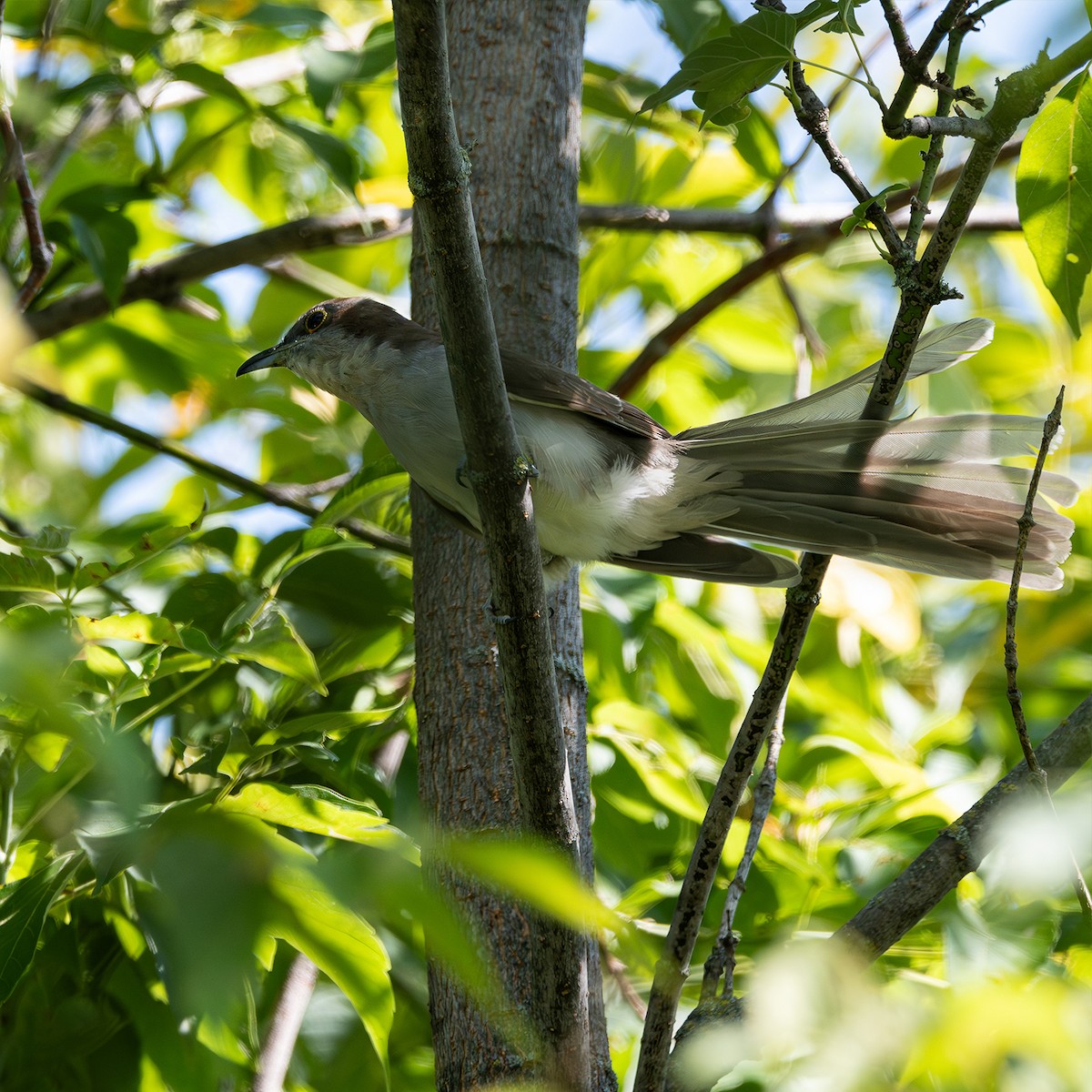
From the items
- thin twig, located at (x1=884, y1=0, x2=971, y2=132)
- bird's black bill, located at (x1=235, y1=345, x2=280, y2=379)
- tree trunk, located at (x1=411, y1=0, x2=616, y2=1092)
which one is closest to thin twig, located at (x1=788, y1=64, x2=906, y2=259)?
thin twig, located at (x1=884, y1=0, x2=971, y2=132)

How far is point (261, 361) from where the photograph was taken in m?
3.46

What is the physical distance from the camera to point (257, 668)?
2.90 m

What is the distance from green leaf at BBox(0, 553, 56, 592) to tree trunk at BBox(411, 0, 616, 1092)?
0.85 meters

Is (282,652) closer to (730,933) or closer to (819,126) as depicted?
(730,933)

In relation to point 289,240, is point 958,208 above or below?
above

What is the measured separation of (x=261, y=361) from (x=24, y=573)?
1563 mm

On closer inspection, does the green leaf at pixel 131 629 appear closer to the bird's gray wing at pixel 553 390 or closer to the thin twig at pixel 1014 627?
the bird's gray wing at pixel 553 390

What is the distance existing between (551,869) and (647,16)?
118 inches

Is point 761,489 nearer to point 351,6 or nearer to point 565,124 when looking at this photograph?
point 565,124

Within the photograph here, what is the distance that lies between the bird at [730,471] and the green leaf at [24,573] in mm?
973

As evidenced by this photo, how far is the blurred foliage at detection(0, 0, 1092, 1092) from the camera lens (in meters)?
1.01

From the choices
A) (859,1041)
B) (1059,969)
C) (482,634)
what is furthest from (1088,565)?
(859,1041)

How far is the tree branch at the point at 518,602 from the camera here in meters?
1.72

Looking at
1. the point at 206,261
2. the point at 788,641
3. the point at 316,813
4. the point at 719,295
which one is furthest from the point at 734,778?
the point at 206,261
